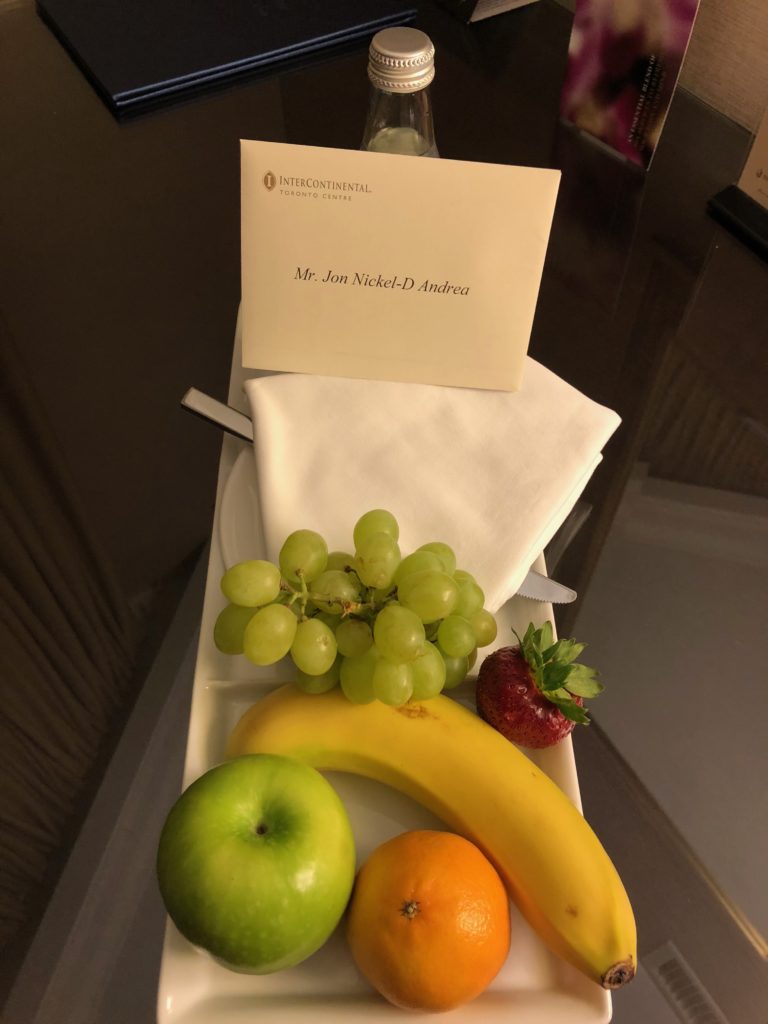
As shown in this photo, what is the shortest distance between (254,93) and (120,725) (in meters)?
0.72

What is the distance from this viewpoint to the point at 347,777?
0.52 metres

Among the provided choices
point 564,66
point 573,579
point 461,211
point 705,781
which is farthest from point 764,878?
point 564,66

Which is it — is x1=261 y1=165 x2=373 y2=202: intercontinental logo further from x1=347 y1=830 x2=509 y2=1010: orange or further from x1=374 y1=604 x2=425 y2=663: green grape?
x1=347 y1=830 x2=509 y2=1010: orange

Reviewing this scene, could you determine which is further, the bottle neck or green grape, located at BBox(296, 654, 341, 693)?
the bottle neck

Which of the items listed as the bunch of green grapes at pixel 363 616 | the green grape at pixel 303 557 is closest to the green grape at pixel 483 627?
the bunch of green grapes at pixel 363 616

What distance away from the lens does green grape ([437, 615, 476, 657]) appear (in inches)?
19.5

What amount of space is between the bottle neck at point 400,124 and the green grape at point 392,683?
47 centimetres

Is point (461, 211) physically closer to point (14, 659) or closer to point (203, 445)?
point (203, 445)

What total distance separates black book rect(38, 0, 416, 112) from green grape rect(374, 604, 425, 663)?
72cm

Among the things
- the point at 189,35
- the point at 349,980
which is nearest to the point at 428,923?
the point at 349,980

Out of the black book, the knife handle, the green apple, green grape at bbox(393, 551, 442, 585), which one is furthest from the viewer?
the black book

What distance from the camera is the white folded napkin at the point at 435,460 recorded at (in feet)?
1.88

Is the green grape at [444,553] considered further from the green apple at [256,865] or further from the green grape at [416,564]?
the green apple at [256,865]

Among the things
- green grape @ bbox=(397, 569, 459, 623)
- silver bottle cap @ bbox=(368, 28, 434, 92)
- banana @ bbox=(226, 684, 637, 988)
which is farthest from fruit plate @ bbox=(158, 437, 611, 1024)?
silver bottle cap @ bbox=(368, 28, 434, 92)
